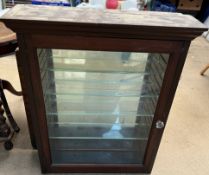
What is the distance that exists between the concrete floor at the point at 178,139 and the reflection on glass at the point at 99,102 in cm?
23

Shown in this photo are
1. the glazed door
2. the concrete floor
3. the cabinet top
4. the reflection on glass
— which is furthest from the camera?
the concrete floor

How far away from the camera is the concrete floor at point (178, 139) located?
1.33m

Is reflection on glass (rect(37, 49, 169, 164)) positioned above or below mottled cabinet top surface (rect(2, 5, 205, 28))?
below

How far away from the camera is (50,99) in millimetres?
1084

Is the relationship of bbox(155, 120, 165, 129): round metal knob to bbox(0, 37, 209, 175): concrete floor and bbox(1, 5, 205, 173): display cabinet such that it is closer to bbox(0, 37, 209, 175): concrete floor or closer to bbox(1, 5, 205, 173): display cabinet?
bbox(1, 5, 205, 173): display cabinet

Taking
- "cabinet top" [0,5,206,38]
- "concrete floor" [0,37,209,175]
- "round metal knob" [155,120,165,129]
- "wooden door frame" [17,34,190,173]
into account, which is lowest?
"concrete floor" [0,37,209,175]

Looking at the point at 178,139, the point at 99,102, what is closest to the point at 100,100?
the point at 99,102

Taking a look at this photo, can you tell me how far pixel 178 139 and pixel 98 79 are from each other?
841 millimetres

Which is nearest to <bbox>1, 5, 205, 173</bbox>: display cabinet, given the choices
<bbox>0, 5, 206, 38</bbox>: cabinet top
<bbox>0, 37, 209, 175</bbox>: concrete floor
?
<bbox>0, 5, 206, 38</bbox>: cabinet top

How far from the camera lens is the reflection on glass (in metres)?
1.00

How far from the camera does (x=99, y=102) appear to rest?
1180mm

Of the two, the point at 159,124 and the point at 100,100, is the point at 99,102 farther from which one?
the point at 159,124

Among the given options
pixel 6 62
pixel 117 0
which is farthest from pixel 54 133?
pixel 6 62

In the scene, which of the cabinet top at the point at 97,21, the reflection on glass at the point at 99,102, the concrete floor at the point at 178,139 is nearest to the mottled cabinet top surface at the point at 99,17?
the cabinet top at the point at 97,21
